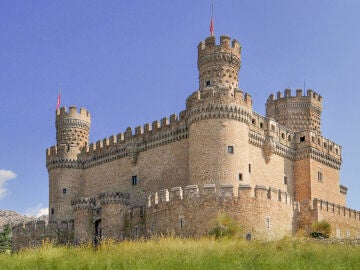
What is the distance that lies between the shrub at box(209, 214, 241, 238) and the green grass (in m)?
6.29

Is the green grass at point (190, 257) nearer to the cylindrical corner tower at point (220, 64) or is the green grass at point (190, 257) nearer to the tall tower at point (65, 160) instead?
the cylindrical corner tower at point (220, 64)

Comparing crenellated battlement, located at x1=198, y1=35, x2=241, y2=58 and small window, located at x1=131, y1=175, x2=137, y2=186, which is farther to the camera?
small window, located at x1=131, y1=175, x2=137, y2=186

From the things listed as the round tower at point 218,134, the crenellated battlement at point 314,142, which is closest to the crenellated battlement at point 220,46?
the round tower at point 218,134

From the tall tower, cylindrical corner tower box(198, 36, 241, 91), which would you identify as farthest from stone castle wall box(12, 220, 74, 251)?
cylindrical corner tower box(198, 36, 241, 91)

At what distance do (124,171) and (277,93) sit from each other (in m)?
12.7

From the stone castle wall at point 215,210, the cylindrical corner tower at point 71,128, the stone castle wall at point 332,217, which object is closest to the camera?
the stone castle wall at point 215,210

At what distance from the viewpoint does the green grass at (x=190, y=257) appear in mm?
17266

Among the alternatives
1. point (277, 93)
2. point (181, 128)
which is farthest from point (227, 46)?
point (277, 93)

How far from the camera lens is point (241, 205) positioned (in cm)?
3003

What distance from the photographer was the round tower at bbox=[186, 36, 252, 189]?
33375 millimetres

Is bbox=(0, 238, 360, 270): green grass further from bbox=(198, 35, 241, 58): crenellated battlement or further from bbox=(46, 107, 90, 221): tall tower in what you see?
bbox=(46, 107, 90, 221): tall tower

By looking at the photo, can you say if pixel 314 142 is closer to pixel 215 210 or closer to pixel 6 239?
pixel 215 210

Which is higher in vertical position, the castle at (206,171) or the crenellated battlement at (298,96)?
the crenellated battlement at (298,96)

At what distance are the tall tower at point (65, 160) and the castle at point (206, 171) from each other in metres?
0.07
